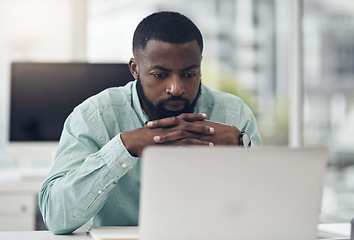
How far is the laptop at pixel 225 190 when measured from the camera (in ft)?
2.74

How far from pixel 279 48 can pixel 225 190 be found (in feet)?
11.1

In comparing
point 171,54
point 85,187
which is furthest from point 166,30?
point 85,187

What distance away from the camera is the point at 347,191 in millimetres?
3582

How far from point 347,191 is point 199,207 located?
2.98 meters

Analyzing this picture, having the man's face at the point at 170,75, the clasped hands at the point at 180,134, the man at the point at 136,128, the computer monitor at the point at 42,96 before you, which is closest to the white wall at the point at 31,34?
the computer monitor at the point at 42,96

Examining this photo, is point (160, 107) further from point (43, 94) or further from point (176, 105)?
point (43, 94)

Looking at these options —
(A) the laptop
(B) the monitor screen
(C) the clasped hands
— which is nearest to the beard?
(C) the clasped hands

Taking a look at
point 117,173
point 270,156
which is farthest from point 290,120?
point 270,156

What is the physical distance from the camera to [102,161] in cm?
125

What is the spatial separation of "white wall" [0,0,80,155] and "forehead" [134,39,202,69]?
2.05 metres

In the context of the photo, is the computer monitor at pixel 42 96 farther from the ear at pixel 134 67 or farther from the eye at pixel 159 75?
the eye at pixel 159 75

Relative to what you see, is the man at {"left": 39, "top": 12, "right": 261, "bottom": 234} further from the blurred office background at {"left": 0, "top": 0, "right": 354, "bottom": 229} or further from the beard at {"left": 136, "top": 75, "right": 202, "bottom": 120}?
the blurred office background at {"left": 0, "top": 0, "right": 354, "bottom": 229}

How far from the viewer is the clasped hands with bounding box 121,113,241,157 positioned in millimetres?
1207

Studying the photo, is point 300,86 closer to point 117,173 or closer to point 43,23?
point 43,23
